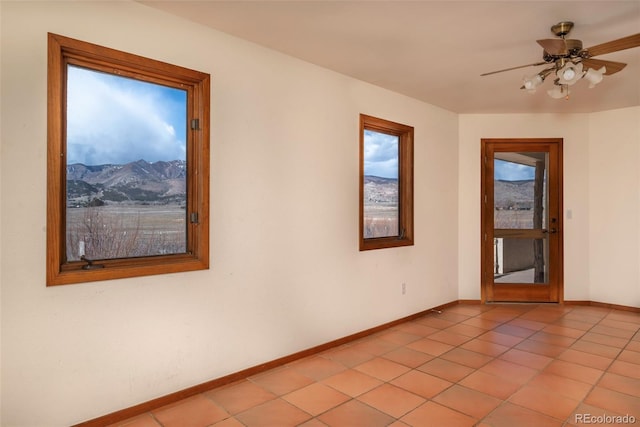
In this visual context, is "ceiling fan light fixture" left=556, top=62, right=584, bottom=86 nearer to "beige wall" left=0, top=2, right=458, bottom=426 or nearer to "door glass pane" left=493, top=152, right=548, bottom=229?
"beige wall" left=0, top=2, right=458, bottom=426

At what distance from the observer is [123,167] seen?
99.0 inches

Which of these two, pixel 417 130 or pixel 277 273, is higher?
pixel 417 130

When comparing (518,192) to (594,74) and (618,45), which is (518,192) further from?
(618,45)

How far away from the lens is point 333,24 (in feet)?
8.91

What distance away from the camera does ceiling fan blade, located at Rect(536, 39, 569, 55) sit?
7.93 feet

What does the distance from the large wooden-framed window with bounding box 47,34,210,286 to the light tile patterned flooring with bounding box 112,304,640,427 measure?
3.27 feet

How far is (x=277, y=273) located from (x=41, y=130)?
1815 mm

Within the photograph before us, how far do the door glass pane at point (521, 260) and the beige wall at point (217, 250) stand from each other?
1427 mm

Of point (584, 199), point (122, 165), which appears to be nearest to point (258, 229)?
point (122, 165)

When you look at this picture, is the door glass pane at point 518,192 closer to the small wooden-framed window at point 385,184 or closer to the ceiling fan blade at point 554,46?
the small wooden-framed window at point 385,184

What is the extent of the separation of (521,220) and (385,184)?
7.02 ft

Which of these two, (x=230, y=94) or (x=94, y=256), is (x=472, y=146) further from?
(x=94, y=256)

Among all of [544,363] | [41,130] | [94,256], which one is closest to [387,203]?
[544,363]

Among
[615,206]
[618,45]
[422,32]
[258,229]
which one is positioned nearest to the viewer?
[618,45]
